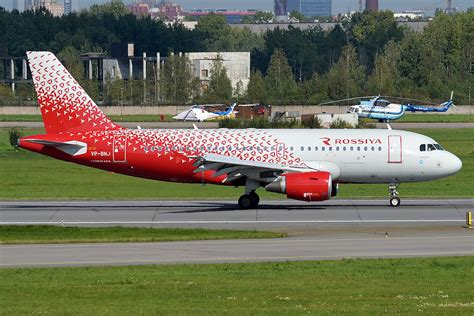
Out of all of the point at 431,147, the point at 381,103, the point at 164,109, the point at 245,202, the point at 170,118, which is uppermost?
the point at 431,147

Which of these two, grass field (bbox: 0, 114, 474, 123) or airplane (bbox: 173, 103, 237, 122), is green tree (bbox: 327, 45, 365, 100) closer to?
grass field (bbox: 0, 114, 474, 123)

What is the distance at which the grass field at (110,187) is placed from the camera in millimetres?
54500

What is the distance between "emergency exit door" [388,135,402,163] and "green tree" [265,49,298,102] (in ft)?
314

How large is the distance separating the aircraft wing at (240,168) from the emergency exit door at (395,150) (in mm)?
3653

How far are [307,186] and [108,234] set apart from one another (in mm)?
10530

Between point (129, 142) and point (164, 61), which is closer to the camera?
point (129, 142)

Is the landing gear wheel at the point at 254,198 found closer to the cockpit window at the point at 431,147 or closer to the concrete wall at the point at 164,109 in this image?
the cockpit window at the point at 431,147

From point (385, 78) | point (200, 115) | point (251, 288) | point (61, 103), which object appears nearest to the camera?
Result: point (251, 288)

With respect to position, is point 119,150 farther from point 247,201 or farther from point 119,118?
point 119,118

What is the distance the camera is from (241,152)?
164 ft

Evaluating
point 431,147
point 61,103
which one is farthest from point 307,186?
point 61,103

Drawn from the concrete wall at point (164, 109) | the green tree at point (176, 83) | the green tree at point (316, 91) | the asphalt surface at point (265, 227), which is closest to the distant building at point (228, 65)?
the green tree at point (176, 83)

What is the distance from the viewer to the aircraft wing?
4862cm

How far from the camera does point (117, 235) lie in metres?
40.1
